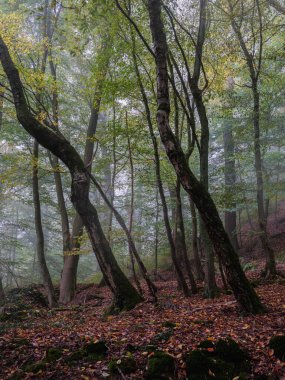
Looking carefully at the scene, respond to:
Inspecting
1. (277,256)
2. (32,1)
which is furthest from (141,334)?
(32,1)

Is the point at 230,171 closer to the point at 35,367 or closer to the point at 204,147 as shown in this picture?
the point at 204,147

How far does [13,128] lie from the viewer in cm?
1274

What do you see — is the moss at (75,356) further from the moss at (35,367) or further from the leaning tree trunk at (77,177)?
the leaning tree trunk at (77,177)

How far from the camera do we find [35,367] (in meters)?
3.70

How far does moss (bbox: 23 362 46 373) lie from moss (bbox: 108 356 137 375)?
2.90 ft

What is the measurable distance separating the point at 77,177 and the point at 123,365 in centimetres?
424

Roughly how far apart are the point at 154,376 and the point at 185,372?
0.36 metres

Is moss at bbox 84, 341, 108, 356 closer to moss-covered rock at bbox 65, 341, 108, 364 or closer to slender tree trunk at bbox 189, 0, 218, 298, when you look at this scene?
moss-covered rock at bbox 65, 341, 108, 364

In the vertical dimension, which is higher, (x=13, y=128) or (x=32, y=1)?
(x=32, y=1)

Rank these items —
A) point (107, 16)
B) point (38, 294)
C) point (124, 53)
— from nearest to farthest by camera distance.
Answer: point (107, 16), point (124, 53), point (38, 294)

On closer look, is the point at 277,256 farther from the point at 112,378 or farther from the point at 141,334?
the point at 112,378

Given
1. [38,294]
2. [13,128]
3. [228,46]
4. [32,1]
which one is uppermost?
[32,1]

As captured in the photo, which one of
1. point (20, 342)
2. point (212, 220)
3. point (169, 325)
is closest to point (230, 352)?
point (169, 325)

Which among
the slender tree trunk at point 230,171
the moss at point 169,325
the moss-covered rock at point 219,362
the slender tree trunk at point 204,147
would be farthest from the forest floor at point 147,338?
the slender tree trunk at point 230,171
